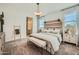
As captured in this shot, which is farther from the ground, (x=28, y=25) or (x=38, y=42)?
(x=28, y=25)

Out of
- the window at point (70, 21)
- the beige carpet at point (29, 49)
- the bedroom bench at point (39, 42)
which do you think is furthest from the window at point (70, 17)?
the bedroom bench at point (39, 42)

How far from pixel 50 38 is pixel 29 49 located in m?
0.46

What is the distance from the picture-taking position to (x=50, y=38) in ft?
7.86

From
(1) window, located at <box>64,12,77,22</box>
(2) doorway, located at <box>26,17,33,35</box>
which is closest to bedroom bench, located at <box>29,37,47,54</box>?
(2) doorway, located at <box>26,17,33,35</box>

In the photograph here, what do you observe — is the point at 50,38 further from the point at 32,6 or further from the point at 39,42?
the point at 32,6

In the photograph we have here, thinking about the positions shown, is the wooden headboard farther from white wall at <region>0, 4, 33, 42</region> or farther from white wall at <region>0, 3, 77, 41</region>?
white wall at <region>0, 4, 33, 42</region>

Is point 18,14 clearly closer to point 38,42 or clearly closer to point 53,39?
point 38,42

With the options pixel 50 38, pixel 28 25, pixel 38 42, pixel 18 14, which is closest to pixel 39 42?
pixel 38 42

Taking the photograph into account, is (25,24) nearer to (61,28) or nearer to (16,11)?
(16,11)

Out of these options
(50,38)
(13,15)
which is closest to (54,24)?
(50,38)

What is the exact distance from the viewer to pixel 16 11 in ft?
7.93

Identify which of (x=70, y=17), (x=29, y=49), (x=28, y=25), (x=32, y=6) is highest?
(x=32, y=6)

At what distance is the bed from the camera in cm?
240
